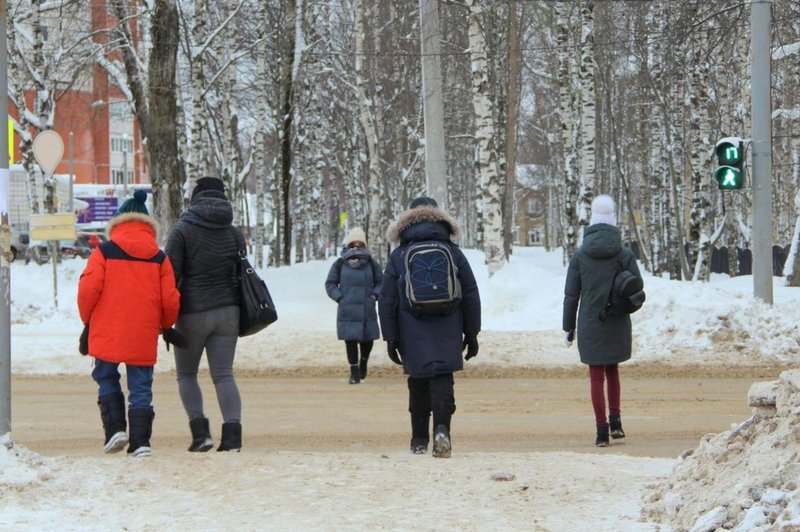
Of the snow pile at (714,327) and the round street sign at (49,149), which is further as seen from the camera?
the round street sign at (49,149)

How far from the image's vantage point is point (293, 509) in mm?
6598

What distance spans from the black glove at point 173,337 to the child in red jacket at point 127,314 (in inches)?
2.3

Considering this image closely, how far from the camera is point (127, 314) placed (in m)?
8.12

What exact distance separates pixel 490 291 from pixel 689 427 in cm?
1050

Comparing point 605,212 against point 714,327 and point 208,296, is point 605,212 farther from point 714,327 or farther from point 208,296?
point 714,327

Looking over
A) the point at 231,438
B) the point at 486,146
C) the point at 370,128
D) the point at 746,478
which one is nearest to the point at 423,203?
the point at 231,438

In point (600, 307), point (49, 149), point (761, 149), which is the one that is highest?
point (49, 149)

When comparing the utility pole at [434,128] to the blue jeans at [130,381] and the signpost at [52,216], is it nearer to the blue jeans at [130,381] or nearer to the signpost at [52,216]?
the signpost at [52,216]

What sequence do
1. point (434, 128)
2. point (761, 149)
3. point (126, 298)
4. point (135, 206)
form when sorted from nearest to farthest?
point (126, 298) → point (135, 206) → point (761, 149) → point (434, 128)

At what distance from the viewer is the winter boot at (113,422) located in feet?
26.9

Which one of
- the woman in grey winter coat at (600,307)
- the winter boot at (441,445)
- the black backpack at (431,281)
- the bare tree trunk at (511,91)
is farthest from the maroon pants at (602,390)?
the bare tree trunk at (511,91)

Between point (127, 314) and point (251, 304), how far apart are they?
0.88 meters

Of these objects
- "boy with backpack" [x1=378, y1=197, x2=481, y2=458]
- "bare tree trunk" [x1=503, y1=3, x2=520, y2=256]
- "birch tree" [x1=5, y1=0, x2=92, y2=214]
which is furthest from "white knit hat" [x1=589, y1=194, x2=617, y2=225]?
"bare tree trunk" [x1=503, y1=3, x2=520, y2=256]

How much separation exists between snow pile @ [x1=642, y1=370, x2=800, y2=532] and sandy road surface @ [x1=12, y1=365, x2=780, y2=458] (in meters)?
2.59
